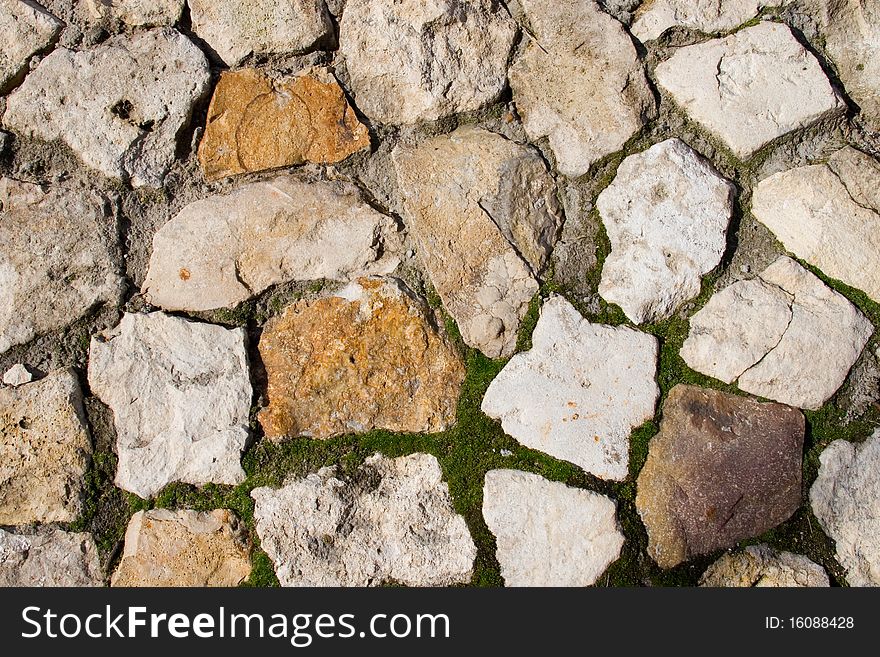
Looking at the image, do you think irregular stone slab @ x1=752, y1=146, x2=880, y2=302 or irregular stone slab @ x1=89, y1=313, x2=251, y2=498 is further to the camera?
irregular stone slab @ x1=752, y1=146, x2=880, y2=302

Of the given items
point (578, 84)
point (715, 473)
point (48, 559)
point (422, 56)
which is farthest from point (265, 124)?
point (715, 473)

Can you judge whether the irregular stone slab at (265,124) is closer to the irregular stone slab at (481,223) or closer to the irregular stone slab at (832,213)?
the irregular stone slab at (481,223)

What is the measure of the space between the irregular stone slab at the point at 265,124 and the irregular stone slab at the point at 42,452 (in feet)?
1.75

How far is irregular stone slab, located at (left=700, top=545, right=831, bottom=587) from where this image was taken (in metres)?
1.48

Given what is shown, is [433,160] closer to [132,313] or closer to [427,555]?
[132,313]

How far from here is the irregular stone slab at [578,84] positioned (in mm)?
1597

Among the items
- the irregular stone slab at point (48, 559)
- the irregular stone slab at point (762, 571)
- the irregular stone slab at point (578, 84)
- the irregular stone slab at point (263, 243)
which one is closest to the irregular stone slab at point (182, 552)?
the irregular stone slab at point (48, 559)

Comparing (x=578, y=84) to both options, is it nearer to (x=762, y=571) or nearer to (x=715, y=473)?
(x=715, y=473)

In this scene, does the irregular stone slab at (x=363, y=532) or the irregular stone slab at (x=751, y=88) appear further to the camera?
the irregular stone slab at (x=751, y=88)

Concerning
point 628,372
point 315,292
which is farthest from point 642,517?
point 315,292

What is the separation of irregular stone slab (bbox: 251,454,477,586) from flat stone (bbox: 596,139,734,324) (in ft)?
1.85

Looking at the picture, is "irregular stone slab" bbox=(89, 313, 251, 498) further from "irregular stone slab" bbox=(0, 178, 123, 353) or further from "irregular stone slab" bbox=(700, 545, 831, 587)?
"irregular stone slab" bbox=(700, 545, 831, 587)

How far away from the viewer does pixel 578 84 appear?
1604mm

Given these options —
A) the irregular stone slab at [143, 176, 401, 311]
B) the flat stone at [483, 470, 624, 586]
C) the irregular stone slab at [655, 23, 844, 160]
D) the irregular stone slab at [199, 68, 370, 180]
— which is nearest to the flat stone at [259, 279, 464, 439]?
the irregular stone slab at [143, 176, 401, 311]
